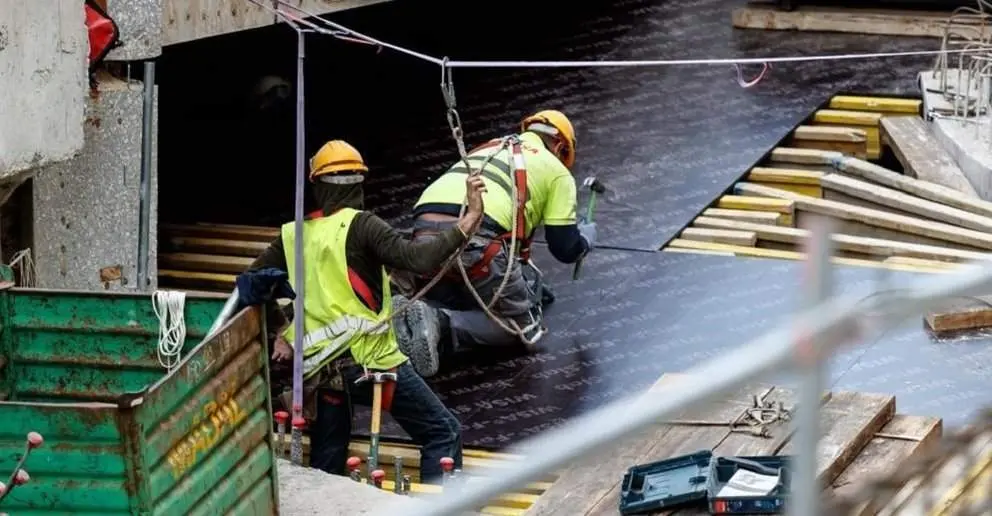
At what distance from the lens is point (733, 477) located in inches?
311

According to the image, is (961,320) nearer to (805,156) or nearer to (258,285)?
(805,156)

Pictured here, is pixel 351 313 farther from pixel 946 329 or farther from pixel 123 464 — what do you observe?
pixel 946 329

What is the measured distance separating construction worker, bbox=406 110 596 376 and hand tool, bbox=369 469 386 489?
4.85 ft

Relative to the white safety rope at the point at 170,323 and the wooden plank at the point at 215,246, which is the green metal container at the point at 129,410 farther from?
the wooden plank at the point at 215,246

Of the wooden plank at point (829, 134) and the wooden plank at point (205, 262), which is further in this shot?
the wooden plank at point (829, 134)

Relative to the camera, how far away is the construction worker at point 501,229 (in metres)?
10.8

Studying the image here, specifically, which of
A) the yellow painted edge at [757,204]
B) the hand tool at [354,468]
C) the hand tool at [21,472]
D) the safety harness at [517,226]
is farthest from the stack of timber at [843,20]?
the hand tool at [21,472]

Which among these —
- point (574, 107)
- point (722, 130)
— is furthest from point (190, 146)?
point (722, 130)

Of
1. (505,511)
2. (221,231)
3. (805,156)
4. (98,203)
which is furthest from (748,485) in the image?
(805,156)

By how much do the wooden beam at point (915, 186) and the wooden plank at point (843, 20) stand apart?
391cm

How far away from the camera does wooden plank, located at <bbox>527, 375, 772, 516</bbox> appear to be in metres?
7.93

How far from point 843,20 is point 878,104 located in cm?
273

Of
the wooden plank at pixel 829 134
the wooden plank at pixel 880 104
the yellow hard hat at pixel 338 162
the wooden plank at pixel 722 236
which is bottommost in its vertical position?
the wooden plank at pixel 722 236

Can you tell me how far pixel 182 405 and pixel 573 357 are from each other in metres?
3.83
